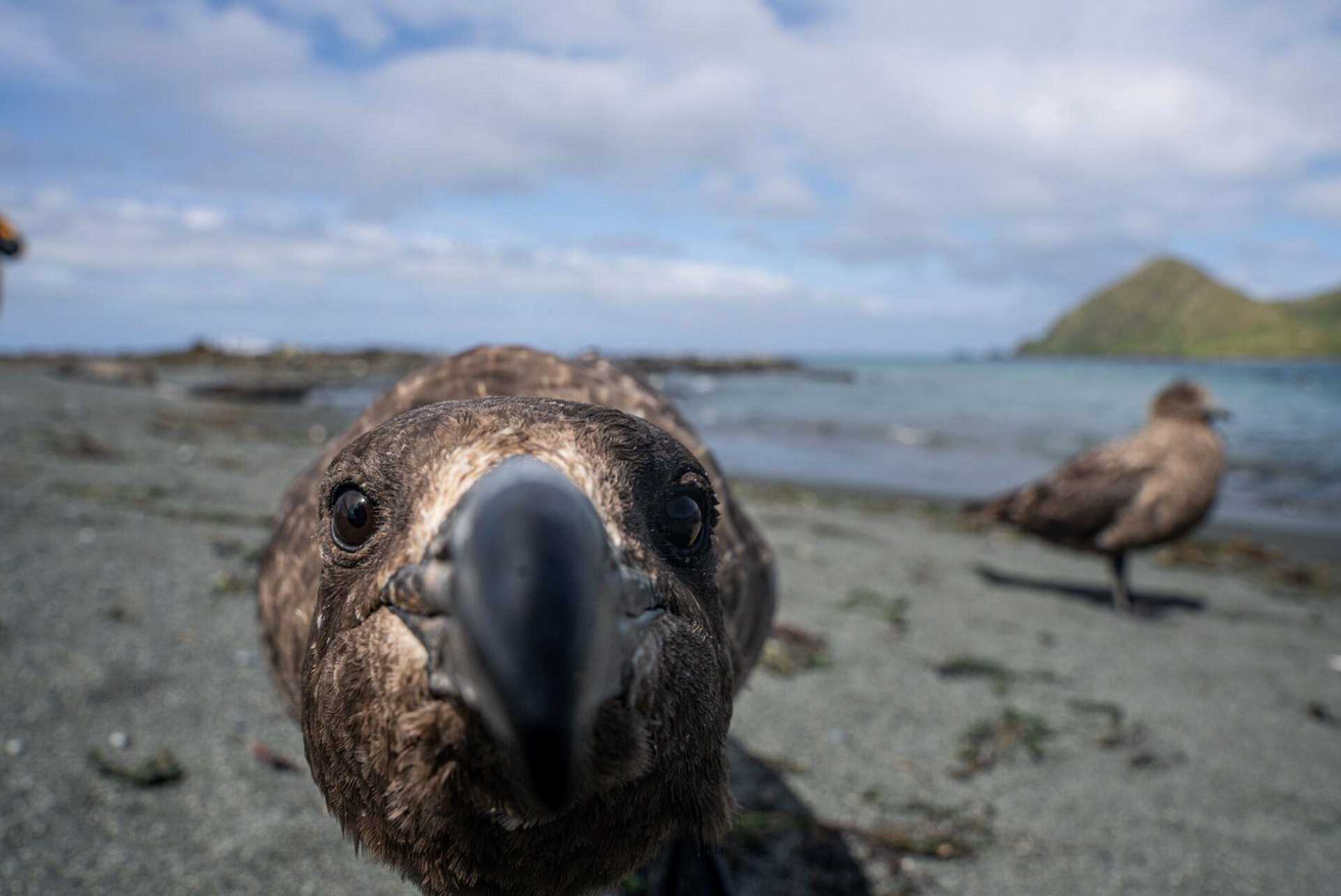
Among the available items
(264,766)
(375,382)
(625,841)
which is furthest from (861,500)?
(375,382)

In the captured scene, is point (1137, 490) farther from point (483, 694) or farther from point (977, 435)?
point (977, 435)

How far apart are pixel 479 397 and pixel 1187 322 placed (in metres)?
183

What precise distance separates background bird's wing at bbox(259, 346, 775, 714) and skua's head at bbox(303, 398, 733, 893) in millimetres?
932

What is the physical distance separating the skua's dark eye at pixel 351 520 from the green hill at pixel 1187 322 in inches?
5543

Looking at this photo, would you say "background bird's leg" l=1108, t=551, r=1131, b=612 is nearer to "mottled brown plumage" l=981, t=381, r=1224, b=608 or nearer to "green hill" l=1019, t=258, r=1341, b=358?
"mottled brown plumage" l=981, t=381, r=1224, b=608

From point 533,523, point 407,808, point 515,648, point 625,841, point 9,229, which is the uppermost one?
point 9,229

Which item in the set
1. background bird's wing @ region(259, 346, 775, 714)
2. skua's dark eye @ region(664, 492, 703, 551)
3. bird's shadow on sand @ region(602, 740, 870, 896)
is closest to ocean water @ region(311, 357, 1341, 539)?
bird's shadow on sand @ region(602, 740, 870, 896)

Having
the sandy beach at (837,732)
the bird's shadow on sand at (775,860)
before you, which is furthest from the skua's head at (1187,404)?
the bird's shadow on sand at (775,860)

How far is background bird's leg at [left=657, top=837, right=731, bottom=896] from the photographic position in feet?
11.0

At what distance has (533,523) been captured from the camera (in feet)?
4.18

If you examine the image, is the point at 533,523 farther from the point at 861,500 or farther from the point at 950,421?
the point at 950,421

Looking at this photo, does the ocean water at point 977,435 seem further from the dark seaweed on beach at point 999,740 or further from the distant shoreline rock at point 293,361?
the dark seaweed on beach at point 999,740

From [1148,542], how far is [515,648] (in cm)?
953

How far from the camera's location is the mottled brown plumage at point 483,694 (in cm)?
140
